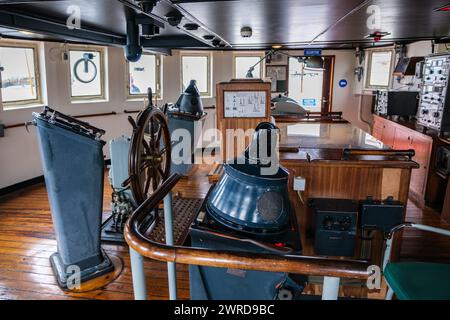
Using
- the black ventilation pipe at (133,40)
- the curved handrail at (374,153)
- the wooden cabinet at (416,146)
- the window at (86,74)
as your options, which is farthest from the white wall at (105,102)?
the curved handrail at (374,153)

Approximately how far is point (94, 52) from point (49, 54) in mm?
850

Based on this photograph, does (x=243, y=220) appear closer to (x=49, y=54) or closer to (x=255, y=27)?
(x=255, y=27)

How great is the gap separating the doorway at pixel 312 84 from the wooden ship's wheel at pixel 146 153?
4.80 meters

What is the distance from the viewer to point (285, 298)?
3.68 feet

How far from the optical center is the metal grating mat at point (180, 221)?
9.93 ft

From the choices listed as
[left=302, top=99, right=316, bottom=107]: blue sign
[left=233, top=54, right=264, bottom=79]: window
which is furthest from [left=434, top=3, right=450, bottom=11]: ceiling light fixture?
[left=302, top=99, right=316, bottom=107]: blue sign

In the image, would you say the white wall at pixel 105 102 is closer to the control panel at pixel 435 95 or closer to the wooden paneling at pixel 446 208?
the control panel at pixel 435 95

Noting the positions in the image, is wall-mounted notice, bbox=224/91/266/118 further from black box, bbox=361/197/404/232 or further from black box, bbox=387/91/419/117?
black box, bbox=387/91/419/117

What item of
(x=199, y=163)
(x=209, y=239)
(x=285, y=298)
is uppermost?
(x=209, y=239)

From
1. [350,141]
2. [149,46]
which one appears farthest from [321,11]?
[149,46]

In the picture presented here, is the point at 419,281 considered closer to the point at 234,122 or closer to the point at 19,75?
the point at 234,122

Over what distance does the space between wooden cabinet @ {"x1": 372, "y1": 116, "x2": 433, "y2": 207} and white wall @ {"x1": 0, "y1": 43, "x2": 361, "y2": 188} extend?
2.40m

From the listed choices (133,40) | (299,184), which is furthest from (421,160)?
(133,40)

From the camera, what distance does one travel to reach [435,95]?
12.9 ft
